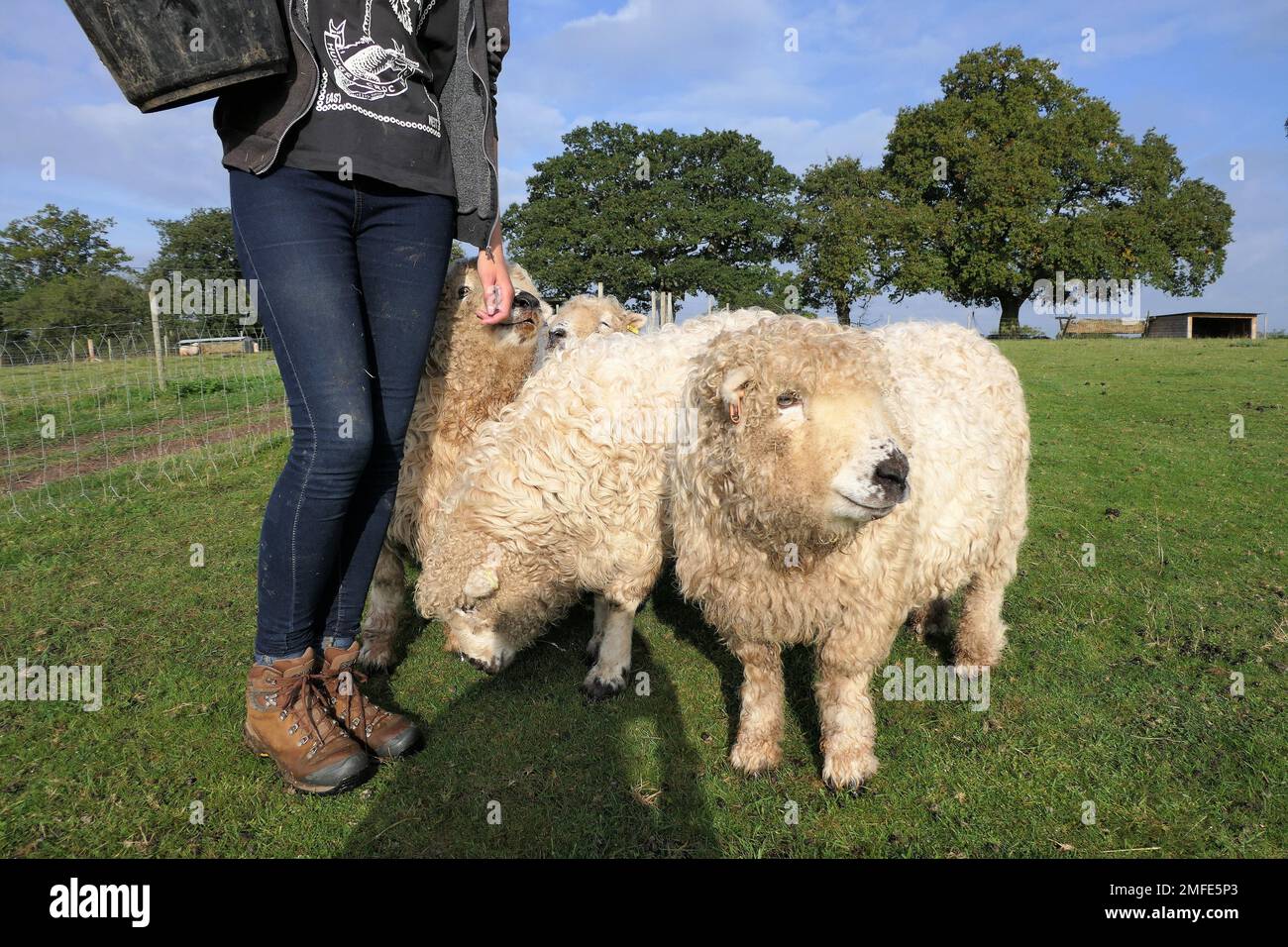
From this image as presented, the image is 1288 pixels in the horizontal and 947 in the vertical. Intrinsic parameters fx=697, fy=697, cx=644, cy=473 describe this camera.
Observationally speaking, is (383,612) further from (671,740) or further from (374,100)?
(374,100)

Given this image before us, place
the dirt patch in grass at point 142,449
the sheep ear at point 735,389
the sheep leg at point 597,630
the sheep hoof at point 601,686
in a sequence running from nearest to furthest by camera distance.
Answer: the sheep ear at point 735,389
the sheep hoof at point 601,686
the sheep leg at point 597,630
the dirt patch in grass at point 142,449

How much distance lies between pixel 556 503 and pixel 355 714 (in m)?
1.41

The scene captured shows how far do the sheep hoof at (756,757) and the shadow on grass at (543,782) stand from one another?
0.19 m

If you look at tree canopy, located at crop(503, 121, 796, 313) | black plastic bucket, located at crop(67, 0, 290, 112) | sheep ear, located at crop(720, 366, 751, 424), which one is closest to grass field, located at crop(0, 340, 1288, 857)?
sheep ear, located at crop(720, 366, 751, 424)

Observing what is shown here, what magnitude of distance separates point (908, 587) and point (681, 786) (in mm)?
1407

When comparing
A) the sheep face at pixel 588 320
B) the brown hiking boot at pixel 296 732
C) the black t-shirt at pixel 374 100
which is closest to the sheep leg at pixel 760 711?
the brown hiking boot at pixel 296 732

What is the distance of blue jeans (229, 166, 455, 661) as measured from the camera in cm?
261

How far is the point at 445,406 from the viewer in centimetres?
416

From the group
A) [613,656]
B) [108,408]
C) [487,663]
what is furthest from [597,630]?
[108,408]

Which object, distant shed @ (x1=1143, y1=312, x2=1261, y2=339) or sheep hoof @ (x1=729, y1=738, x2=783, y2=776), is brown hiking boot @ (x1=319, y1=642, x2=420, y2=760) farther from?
distant shed @ (x1=1143, y1=312, x2=1261, y2=339)

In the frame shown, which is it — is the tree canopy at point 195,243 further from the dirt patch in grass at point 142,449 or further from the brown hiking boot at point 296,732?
the brown hiking boot at point 296,732

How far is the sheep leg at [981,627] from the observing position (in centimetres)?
418

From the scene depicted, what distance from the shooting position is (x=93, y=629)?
4645 millimetres

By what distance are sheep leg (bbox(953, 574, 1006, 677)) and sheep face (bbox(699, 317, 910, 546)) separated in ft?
5.80
